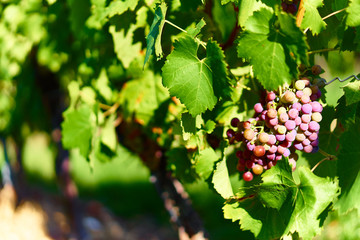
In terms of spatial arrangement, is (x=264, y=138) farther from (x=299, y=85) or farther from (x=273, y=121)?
(x=299, y=85)

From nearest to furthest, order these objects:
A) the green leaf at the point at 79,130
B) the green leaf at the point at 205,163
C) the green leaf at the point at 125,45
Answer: the green leaf at the point at 205,163, the green leaf at the point at 125,45, the green leaf at the point at 79,130

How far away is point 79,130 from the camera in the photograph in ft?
5.84

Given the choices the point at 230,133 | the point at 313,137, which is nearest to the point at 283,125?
the point at 313,137

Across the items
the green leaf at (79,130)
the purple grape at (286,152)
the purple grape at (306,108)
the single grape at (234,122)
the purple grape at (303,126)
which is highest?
the purple grape at (306,108)

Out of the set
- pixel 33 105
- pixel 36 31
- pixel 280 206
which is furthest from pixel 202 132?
pixel 33 105

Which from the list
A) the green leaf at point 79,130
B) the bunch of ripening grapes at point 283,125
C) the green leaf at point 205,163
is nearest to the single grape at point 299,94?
the bunch of ripening grapes at point 283,125

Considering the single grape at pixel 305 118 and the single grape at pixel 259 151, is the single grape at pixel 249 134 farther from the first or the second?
the single grape at pixel 305 118

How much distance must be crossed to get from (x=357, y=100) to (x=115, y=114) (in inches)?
49.6

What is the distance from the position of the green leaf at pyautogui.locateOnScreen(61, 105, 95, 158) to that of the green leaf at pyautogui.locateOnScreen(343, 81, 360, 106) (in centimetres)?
103

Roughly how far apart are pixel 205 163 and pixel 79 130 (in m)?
0.66

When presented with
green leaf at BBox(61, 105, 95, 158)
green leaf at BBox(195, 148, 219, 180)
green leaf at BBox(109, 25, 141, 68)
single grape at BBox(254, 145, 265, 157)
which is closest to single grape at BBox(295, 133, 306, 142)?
single grape at BBox(254, 145, 265, 157)

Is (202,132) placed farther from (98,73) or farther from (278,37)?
(98,73)

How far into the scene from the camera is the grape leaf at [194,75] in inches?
42.9

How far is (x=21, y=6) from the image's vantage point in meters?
3.42
